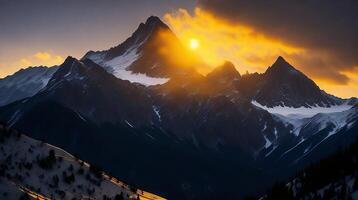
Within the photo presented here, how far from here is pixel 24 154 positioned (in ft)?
437

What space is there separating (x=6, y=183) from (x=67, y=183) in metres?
19.5

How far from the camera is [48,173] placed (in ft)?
428

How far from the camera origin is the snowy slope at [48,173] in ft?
407

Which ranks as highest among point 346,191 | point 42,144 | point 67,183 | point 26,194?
point 346,191

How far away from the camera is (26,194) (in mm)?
110875

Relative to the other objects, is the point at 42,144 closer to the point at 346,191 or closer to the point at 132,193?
the point at 132,193

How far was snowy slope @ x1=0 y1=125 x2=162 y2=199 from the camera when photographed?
407ft

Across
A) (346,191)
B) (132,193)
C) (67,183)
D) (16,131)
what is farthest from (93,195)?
(346,191)

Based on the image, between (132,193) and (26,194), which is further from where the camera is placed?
(132,193)

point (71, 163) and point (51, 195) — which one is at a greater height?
point (71, 163)

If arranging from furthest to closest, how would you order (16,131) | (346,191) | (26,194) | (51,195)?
1. (346,191)
2. (16,131)
3. (51,195)
4. (26,194)

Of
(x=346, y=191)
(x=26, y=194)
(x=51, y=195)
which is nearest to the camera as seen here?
(x=26, y=194)

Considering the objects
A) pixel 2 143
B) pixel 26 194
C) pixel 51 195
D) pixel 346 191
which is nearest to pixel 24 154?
pixel 2 143

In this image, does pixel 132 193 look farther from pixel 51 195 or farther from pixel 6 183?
pixel 6 183
